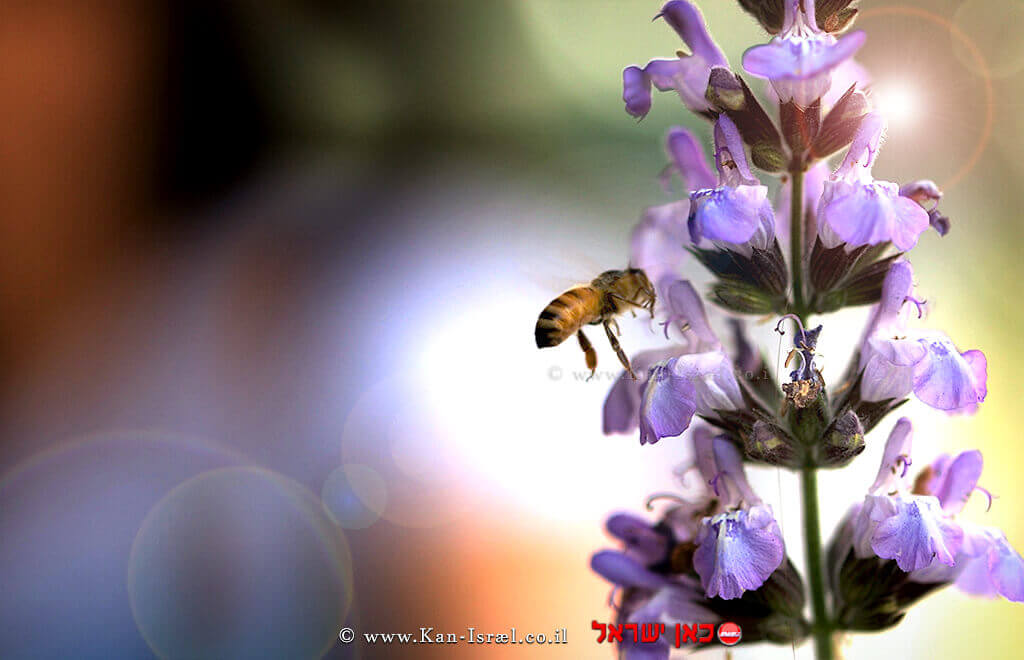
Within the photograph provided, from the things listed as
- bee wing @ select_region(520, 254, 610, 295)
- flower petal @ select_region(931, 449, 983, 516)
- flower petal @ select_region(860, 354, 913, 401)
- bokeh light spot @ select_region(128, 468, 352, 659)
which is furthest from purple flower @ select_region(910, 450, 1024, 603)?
bokeh light spot @ select_region(128, 468, 352, 659)

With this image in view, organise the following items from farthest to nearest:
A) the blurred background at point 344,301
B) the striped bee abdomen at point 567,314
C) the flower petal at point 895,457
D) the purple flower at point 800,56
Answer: the blurred background at point 344,301 → the striped bee abdomen at point 567,314 → the flower petal at point 895,457 → the purple flower at point 800,56

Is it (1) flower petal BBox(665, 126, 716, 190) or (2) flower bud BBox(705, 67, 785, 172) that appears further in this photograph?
(1) flower petal BBox(665, 126, 716, 190)

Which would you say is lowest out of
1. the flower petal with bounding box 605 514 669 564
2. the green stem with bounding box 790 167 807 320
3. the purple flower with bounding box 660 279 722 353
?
the flower petal with bounding box 605 514 669 564

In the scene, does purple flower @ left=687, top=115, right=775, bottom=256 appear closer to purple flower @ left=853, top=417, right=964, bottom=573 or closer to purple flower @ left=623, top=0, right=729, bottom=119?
purple flower @ left=623, top=0, right=729, bottom=119

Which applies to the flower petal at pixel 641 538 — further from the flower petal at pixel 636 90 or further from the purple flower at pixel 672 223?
the flower petal at pixel 636 90

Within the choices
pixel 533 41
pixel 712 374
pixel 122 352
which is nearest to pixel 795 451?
pixel 712 374

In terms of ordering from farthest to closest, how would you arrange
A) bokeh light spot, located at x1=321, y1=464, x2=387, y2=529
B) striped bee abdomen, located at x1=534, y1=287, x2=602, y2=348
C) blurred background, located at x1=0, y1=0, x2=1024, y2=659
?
1. bokeh light spot, located at x1=321, y1=464, x2=387, y2=529
2. blurred background, located at x1=0, y1=0, x2=1024, y2=659
3. striped bee abdomen, located at x1=534, y1=287, x2=602, y2=348

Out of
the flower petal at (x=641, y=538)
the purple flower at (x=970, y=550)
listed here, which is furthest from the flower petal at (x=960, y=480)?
the flower petal at (x=641, y=538)

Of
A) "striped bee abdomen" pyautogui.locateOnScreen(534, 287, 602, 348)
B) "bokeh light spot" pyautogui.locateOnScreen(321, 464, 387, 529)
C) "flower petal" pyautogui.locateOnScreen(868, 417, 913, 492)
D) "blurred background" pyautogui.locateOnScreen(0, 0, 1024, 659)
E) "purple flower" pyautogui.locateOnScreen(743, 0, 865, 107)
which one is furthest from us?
"bokeh light spot" pyautogui.locateOnScreen(321, 464, 387, 529)
